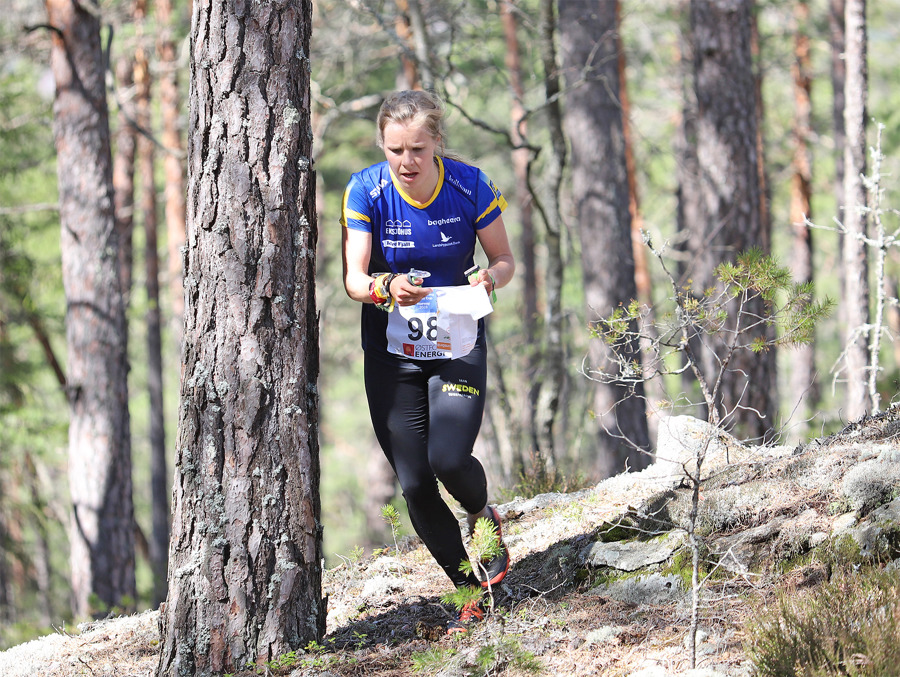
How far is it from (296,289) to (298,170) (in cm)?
53

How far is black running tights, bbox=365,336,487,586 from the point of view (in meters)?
3.41

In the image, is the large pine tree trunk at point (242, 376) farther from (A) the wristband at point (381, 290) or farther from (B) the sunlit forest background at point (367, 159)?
(B) the sunlit forest background at point (367, 159)

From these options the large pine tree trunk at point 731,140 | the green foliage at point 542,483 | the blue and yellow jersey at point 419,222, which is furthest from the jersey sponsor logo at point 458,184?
the large pine tree trunk at point 731,140

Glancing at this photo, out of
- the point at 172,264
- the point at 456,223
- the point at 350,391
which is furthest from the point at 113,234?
the point at 350,391

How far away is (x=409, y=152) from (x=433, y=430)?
47.3 inches

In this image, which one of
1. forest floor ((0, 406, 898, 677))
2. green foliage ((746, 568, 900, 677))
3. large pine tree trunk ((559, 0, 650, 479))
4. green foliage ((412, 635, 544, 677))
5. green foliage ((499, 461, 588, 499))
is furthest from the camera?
large pine tree trunk ((559, 0, 650, 479))

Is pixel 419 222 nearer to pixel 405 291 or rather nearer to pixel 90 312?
pixel 405 291

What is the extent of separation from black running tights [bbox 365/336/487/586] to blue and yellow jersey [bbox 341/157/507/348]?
21 cm

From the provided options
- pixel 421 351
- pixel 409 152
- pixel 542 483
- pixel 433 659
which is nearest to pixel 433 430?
pixel 421 351

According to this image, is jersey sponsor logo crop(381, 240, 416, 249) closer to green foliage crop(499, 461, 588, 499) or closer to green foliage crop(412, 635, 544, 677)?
green foliage crop(412, 635, 544, 677)

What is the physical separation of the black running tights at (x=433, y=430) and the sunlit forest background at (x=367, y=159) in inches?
52.9

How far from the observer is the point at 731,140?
7.38 metres

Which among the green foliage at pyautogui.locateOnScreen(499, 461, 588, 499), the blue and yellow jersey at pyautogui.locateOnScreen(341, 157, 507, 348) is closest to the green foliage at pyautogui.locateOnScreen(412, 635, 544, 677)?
the blue and yellow jersey at pyautogui.locateOnScreen(341, 157, 507, 348)

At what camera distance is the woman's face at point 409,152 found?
11.1 feet
